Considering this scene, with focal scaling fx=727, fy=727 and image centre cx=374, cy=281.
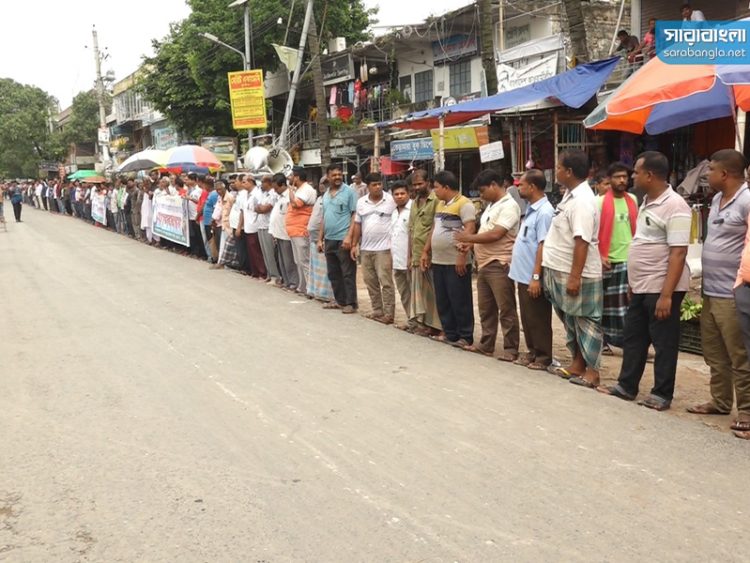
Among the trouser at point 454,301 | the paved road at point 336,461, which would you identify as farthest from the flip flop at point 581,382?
the trouser at point 454,301

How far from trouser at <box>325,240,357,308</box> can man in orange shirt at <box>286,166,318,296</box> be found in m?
0.85

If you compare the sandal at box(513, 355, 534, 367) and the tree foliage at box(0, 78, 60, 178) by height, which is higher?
the tree foliage at box(0, 78, 60, 178)

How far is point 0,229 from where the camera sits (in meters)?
26.7

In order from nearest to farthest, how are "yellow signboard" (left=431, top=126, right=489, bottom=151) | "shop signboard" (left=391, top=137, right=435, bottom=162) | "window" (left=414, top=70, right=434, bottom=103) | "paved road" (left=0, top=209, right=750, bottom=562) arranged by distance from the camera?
"paved road" (left=0, top=209, right=750, bottom=562)
"yellow signboard" (left=431, top=126, right=489, bottom=151)
"shop signboard" (left=391, top=137, right=435, bottom=162)
"window" (left=414, top=70, right=434, bottom=103)

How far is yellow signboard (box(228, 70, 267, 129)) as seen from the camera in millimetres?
22875

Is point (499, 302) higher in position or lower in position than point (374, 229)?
lower

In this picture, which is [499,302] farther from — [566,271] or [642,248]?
[642,248]

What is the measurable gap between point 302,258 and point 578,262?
18.5 ft

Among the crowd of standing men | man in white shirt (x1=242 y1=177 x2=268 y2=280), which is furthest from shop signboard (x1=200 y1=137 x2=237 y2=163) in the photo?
the crowd of standing men

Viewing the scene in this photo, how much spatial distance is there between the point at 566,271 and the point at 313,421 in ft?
7.81

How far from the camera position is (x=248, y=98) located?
906 inches

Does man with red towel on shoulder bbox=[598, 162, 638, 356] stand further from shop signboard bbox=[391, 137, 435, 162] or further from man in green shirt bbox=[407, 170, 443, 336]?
shop signboard bbox=[391, 137, 435, 162]

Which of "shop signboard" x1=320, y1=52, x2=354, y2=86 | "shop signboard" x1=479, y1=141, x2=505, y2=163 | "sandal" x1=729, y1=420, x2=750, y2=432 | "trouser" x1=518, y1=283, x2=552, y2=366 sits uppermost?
"shop signboard" x1=320, y1=52, x2=354, y2=86

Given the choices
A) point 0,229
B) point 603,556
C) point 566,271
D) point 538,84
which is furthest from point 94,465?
point 0,229
